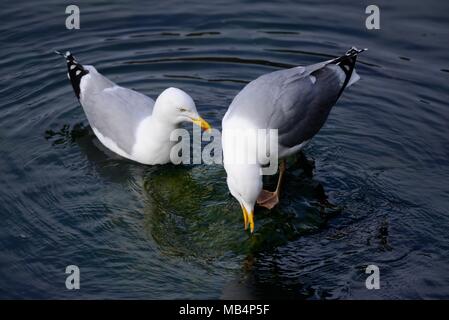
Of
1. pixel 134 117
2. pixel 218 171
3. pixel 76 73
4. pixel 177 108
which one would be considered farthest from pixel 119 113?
pixel 218 171

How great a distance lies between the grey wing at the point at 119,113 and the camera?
7668 mm

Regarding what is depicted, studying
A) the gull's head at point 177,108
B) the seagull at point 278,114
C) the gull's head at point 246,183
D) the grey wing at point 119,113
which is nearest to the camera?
the gull's head at point 246,183

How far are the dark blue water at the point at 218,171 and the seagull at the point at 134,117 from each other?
206mm

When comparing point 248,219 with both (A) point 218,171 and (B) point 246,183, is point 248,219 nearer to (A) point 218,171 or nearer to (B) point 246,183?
(B) point 246,183

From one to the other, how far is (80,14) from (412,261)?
21.1ft

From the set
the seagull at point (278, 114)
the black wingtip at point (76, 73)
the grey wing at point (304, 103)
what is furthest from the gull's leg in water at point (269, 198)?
the black wingtip at point (76, 73)

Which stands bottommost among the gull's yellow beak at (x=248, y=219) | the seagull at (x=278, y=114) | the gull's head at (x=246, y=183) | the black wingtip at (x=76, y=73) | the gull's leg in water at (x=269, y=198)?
the gull's yellow beak at (x=248, y=219)

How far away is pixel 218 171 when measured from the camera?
7508 millimetres

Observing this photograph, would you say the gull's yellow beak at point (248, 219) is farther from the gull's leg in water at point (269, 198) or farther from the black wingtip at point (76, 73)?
the black wingtip at point (76, 73)

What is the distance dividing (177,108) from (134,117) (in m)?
0.69

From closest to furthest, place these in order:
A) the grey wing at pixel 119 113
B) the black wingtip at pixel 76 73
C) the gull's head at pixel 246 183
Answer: the gull's head at pixel 246 183 → the grey wing at pixel 119 113 → the black wingtip at pixel 76 73

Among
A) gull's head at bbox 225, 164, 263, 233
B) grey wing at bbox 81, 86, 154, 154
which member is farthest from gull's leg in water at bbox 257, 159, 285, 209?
grey wing at bbox 81, 86, 154, 154

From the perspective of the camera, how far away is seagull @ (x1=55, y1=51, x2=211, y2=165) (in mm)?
7270
